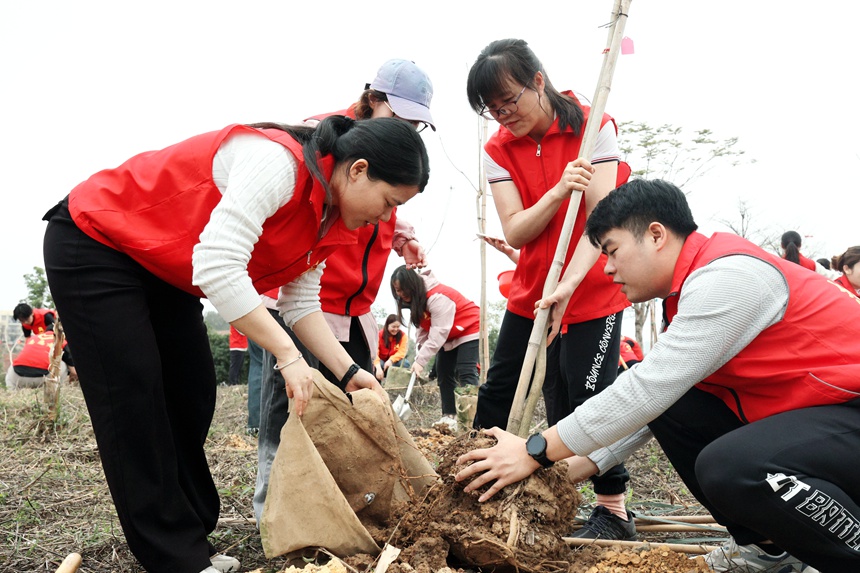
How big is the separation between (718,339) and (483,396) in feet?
3.79

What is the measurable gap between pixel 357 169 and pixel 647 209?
0.80 meters

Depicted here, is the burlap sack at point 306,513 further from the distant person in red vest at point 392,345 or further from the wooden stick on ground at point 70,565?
the distant person in red vest at point 392,345

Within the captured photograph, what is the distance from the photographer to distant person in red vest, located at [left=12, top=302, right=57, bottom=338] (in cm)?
949

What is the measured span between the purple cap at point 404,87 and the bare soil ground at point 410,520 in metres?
1.30

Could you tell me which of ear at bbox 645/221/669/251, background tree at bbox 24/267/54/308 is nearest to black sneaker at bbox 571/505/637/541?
ear at bbox 645/221/669/251

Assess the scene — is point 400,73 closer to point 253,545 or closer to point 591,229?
point 591,229

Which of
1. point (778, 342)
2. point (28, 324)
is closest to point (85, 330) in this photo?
point (778, 342)

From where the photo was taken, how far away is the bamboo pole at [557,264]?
236cm

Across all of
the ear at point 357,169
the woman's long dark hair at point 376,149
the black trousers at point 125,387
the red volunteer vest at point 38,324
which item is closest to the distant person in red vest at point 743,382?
the woman's long dark hair at point 376,149

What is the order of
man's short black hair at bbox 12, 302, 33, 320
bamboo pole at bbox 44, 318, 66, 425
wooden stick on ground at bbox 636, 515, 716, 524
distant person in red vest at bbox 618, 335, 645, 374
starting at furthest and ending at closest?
man's short black hair at bbox 12, 302, 33, 320, distant person in red vest at bbox 618, 335, 645, 374, bamboo pole at bbox 44, 318, 66, 425, wooden stick on ground at bbox 636, 515, 716, 524

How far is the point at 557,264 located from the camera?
2434 mm

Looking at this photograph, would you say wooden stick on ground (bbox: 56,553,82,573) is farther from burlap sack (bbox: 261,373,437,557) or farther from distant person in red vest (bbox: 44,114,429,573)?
burlap sack (bbox: 261,373,437,557)

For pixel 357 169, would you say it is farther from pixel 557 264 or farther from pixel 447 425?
pixel 447 425

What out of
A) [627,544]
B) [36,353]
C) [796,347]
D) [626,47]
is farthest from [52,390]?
[796,347]
